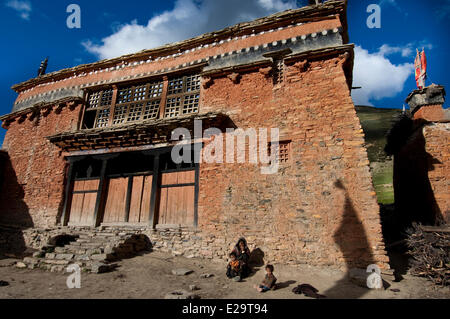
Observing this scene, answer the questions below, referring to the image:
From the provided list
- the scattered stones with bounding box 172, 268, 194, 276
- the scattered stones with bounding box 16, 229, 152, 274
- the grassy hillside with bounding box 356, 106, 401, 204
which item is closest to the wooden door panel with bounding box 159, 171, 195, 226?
the scattered stones with bounding box 16, 229, 152, 274

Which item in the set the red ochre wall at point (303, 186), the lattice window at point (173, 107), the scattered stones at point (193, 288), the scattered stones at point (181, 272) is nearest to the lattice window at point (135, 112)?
the lattice window at point (173, 107)

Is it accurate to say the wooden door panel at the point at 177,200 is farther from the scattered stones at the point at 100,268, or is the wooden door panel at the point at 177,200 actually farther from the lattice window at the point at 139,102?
the lattice window at the point at 139,102

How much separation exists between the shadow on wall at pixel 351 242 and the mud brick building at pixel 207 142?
0.02m

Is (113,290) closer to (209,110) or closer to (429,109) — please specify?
(209,110)

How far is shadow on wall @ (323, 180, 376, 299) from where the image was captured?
6.09 meters

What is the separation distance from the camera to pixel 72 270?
260 inches

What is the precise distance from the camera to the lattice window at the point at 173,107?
1005cm

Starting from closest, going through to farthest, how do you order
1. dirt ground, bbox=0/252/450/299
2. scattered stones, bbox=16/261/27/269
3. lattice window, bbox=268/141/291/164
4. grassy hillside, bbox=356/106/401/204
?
dirt ground, bbox=0/252/450/299
scattered stones, bbox=16/261/27/269
lattice window, bbox=268/141/291/164
grassy hillside, bbox=356/106/401/204

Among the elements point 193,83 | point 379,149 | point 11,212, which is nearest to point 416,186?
point 193,83

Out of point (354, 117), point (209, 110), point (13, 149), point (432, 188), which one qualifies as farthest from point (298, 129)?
point (13, 149)

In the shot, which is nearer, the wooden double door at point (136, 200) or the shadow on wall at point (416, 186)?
the shadow on wall at point (416, 186)

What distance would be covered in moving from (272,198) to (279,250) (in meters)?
1.49

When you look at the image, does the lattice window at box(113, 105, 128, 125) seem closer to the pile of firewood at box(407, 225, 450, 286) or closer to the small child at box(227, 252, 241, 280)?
the small child at box(227, 252, 241, 280)

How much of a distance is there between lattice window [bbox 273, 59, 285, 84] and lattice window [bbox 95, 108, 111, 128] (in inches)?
299
